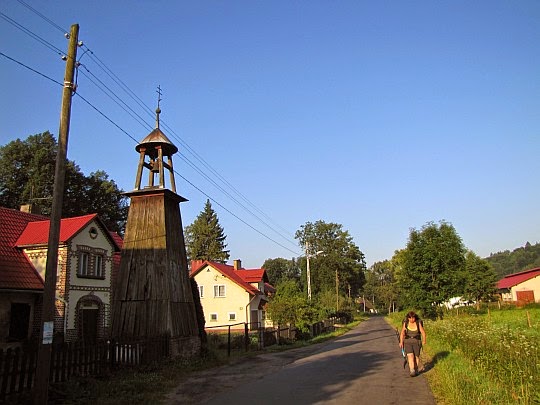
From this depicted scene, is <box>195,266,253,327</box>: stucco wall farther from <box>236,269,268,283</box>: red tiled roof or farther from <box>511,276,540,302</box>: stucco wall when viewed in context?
<box>511,276,540,302</box>: stucco wall

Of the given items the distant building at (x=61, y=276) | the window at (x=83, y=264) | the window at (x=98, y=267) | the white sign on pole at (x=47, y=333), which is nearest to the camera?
the white sign on pole at (x=47, y=333)

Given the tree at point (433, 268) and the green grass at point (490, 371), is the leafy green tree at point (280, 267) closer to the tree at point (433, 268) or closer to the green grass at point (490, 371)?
the tree at point (433, 268)

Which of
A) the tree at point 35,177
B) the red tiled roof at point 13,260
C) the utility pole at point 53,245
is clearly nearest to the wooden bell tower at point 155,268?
the red tiled roof at point 13,260

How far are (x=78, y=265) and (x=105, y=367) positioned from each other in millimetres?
12940

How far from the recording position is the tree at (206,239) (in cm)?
8238

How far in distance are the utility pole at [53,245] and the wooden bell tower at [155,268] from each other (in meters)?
7.63

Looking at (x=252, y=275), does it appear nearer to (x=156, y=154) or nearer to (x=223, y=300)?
(x=223, y=300)

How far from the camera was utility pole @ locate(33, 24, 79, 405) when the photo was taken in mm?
8648

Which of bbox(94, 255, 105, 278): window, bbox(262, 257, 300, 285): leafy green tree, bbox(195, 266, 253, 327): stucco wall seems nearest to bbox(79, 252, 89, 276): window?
bbox(94, 255, 105, 278): window

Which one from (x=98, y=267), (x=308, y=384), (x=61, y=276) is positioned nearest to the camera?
(x=308, y=384)

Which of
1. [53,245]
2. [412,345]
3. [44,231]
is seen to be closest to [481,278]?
[412,345]

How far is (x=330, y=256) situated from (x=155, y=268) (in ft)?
209

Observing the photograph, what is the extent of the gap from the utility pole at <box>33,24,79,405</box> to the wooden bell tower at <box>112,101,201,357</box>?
7.63 m

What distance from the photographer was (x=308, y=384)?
1165 cm
